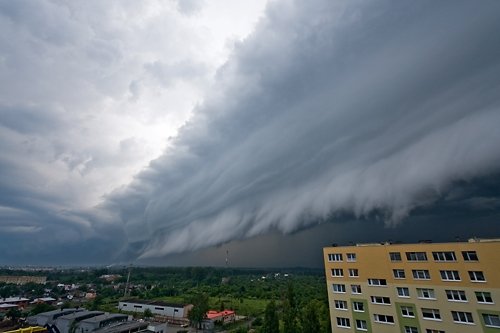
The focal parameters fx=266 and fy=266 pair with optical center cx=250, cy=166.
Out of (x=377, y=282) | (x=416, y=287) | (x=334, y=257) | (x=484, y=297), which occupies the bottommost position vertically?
(x=484, y=297)

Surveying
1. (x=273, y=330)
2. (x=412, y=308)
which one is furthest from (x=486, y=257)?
(x=273, y=330)

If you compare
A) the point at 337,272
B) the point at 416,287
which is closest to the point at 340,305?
the point at 337,272

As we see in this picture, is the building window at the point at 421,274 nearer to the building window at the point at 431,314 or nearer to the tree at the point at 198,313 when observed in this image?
the building window at the point at 431,314

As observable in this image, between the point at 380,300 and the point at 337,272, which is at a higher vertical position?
the point at 337,272

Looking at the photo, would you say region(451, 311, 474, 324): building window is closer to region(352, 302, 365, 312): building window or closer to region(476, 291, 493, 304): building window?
region(476, 291, 493, 304): building window

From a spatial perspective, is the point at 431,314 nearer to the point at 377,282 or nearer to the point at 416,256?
the point at 377,282

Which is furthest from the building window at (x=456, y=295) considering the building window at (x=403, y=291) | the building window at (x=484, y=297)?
the building window at (x=403, y=291)

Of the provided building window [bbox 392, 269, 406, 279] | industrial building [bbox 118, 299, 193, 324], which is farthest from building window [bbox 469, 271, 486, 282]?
industrial building [bbox 118, 299, 193, 324]
